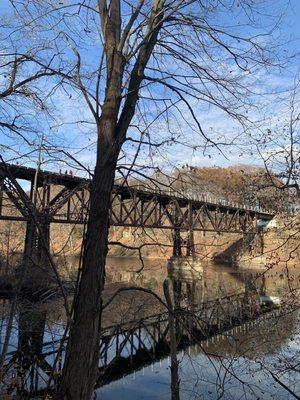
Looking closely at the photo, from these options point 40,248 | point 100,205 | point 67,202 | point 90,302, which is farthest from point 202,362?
point 100,205

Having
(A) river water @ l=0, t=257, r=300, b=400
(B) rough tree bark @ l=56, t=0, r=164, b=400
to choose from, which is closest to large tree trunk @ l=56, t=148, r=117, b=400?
(B) rough tree bark @ l=56, t=0, r=164, b=400

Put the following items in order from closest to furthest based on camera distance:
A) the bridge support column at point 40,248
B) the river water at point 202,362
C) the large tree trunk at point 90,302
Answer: the bridge support column at point 40,248, the large tree trunk at point 90,302, the river water at point 202,362

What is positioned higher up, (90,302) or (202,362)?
(90,302)

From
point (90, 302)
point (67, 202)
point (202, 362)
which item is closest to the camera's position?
point (90, 302)

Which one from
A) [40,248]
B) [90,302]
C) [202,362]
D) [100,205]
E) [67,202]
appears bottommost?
[202,362]

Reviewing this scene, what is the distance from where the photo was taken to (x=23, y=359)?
12141 mm

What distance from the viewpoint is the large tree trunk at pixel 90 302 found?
3510mm

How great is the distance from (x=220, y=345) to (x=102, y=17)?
38.0 ft

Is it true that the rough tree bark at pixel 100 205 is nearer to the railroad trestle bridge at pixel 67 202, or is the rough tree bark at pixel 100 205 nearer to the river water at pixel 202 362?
the railroad trestle bridge at pixel 67 202

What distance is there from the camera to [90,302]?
12.0 ft

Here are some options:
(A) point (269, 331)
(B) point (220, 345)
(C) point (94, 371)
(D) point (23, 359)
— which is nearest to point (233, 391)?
(B) point (220, 345)

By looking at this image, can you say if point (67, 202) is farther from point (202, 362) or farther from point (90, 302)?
point (90, 302)

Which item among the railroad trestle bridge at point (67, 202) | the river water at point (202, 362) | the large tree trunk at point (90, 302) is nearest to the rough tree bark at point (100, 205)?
the large tree trunk at point (90, 302)

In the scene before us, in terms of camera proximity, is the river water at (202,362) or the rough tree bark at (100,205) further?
the river water at (202,362)
